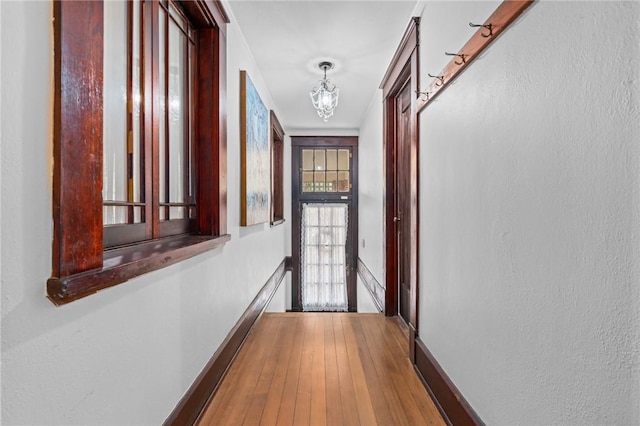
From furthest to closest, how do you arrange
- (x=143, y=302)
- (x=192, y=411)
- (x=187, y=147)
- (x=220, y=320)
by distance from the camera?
(x=220, y=320) < (x=187, y=147) < (x=192, y=411) < (x=143, y=302)

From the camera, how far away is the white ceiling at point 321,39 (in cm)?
215

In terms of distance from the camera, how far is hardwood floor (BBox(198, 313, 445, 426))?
5.67 feet

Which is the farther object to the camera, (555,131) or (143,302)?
(143,302)

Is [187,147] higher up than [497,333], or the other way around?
[187,147]

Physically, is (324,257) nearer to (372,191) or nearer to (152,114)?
(372,191)

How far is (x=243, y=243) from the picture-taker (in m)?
2.69

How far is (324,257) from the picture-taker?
5539mm

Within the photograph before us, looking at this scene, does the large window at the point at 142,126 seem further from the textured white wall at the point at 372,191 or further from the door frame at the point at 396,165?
the textured white wall at the point at 372,191

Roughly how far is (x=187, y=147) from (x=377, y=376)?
1718mm

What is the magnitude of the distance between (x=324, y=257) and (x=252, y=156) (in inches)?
118

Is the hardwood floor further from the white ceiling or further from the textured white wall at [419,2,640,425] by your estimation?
the white ceiling

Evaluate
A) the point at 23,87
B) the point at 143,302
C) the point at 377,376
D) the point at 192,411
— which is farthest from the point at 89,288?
the point at 377,376

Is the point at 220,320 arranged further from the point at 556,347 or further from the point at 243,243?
the point at 556,347

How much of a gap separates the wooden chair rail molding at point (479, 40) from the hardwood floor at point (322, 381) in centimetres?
163
